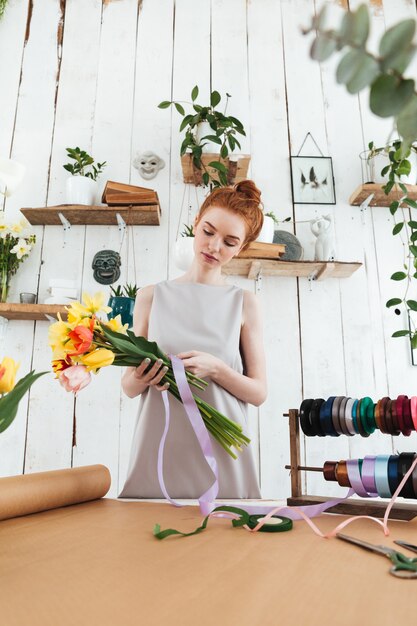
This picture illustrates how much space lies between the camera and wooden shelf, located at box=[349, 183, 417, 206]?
2.36m

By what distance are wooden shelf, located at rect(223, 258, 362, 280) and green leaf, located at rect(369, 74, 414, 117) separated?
2032 mm

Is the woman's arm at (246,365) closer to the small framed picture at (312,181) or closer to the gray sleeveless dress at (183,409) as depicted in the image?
the gray sleeveless dress at (183,409)

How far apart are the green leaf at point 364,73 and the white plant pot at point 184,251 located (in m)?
1.98

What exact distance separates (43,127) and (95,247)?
2.45 feet

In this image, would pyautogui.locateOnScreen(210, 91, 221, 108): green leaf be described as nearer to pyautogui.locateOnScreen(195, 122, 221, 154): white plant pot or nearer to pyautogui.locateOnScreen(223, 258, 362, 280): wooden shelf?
pyautogui.locateOnScreen(195, 122, 221, 154): white plant pot

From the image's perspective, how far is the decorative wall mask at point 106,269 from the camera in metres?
2.37

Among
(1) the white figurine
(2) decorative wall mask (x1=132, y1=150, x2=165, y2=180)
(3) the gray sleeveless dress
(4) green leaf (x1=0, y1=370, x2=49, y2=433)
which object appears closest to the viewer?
(4) green leaf (x1=0, y1=370, x2=49, y2=433)

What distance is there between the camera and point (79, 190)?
2.38 m

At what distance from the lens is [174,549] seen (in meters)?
0.54

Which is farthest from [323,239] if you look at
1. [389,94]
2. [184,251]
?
[389,94]

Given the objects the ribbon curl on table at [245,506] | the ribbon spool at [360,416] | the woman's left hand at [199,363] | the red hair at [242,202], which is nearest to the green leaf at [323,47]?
the ribbon curl on table at [245,506]

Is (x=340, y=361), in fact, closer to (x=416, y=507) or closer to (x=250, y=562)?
(x=416, y=507)

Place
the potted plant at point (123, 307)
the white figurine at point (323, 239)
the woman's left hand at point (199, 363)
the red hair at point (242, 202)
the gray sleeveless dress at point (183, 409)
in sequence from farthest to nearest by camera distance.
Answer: the white figurine at point (323, 239)
the potted plant at point (123, 307)
the red hair at point (242, 202)
the gray sleeveless dress at point (183, 409)
the woman's left hand at point (199, 363)

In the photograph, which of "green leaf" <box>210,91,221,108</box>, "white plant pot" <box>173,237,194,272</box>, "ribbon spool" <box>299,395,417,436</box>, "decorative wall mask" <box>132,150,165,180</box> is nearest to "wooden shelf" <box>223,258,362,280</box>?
"white plant pot" <box>173,237,194,272</box>
